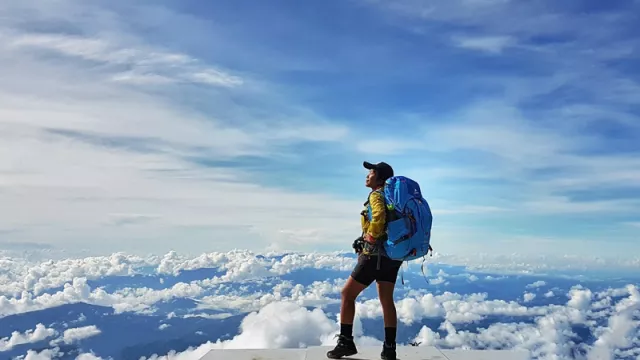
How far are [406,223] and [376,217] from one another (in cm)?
43

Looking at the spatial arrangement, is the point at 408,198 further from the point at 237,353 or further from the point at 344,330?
the point at 237,353

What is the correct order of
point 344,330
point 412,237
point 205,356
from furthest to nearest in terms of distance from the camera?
point 205,356
point 344,330
point 412,237

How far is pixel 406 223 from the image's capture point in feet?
24.6

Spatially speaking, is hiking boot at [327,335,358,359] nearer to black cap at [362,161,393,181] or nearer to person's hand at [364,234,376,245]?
person's hand at [364,234,376,245]

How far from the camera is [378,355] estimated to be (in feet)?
27.0

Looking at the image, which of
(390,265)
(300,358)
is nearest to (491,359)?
(390,265)

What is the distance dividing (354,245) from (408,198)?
111 cm

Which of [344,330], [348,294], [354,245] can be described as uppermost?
[354,245]

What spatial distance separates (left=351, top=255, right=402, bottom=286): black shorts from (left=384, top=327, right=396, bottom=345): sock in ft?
2.22

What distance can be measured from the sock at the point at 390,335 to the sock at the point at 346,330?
524 mm

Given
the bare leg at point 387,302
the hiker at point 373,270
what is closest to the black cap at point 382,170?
the hiker at point 373,270

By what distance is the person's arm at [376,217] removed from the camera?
7.47 meters

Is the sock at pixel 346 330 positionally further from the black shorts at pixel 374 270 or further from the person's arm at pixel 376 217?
the person's arm at pixel 376 217

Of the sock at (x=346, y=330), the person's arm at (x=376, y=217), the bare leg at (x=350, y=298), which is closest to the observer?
the person's arm at (x=376, y=217)
